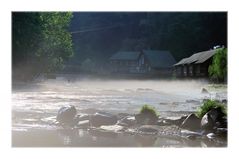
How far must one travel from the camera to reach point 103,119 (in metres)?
8.16

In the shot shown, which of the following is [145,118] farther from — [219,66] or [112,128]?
[219,66]

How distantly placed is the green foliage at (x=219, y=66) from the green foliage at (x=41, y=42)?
2.41 meters

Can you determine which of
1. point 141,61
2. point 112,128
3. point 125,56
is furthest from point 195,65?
point 112,128

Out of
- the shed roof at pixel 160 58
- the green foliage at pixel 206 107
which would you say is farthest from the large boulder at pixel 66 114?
the green foliage at pixel 206 107

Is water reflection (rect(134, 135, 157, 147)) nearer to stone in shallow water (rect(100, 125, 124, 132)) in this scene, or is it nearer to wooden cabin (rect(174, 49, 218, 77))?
stone in shallow water (rect(100, 125, 124, 132))

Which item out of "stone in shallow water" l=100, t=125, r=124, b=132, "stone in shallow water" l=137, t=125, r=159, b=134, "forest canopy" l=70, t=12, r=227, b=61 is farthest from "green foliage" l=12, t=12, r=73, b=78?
"stone in shallow water" l=137, t=125, r=159, b=134

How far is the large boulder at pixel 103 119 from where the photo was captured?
813 centimetres

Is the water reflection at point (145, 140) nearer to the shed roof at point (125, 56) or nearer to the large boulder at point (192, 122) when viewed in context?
the large boulder at point (192, 122)

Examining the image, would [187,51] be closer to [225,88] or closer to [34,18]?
[225,88]

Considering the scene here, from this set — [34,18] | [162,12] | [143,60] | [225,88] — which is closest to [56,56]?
[34,18]

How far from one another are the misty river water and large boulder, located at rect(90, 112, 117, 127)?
0.32 feet

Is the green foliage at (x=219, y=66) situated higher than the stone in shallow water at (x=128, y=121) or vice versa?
the green foliage at (x=219, y=66)

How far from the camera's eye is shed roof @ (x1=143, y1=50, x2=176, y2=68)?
314 inches

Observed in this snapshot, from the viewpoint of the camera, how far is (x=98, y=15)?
7598mm
